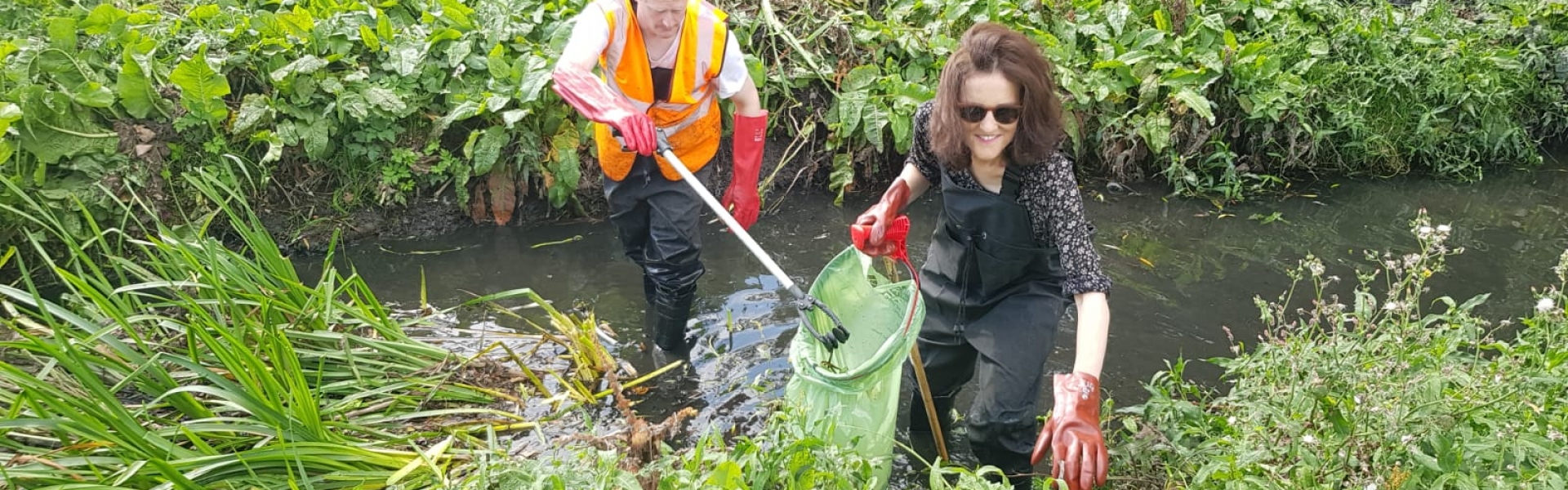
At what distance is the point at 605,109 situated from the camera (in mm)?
2869

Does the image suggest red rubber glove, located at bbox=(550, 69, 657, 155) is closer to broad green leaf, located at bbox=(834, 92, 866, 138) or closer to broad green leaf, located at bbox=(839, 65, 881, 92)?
broad green leaf, located at bbox=(834, 92, 866, 138)

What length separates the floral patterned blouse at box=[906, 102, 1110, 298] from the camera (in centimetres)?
239

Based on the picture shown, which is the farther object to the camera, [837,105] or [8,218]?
[837,105]

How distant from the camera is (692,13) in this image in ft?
10.4

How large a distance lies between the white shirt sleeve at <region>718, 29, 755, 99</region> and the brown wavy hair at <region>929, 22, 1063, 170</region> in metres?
1.01

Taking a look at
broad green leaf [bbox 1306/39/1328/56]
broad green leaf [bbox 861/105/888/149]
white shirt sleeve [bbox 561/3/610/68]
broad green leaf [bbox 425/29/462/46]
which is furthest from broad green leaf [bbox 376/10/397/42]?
broad green leaf [bbox 1306/39/1328/56]

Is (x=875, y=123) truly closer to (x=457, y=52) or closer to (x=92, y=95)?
(x=457, y=52)

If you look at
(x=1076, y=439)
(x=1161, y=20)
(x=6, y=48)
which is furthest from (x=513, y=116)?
(x=1161, y=20)

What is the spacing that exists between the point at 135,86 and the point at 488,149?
1397mm

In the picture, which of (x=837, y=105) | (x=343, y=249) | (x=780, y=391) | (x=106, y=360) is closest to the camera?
(x=106, y=360)

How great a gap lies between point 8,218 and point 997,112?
3.47 metres

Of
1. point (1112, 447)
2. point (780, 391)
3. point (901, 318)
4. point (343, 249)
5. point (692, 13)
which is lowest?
point (343, 249)

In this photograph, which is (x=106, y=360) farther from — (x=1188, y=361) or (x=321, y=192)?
(x=1188, y=361)

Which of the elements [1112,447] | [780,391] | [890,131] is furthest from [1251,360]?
[890,131]
